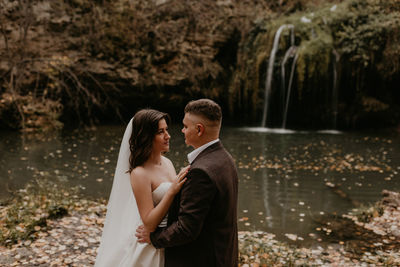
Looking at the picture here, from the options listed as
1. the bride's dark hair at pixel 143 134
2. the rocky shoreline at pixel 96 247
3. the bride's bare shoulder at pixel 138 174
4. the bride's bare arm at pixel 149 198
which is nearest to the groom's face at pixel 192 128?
the bride's bare arm at pixel 149 198

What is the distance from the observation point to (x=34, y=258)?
424 centimetres

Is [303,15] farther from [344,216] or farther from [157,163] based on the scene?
[157,163]

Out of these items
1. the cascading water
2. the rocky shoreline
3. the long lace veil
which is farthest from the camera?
the cascading water

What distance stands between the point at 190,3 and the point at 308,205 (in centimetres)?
1520

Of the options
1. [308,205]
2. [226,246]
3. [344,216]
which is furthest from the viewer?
[308,205]

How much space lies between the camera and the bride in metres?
2.46

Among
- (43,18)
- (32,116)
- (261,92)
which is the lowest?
(32,116)

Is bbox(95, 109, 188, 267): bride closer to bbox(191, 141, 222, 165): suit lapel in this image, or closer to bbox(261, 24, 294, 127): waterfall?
bbox(191, 141, 222, 165): suit lapel

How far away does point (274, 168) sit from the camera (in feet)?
→ 32.8

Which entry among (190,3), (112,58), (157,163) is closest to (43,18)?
(112,58)

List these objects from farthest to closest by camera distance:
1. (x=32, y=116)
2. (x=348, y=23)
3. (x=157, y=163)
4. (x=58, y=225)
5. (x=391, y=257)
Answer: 1. (x=348, y=23)
2. (x=32, y=116)
3. (x=58, y=225)
4. (x=391, y=257)
5. (x=157, y=163)

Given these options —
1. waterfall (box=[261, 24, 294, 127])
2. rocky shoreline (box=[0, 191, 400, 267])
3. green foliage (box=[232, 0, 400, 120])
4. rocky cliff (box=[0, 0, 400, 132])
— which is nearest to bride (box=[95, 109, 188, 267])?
rocky shoreline (box=[0, 191, 400, 267])

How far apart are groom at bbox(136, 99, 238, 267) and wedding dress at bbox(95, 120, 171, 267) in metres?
0.24

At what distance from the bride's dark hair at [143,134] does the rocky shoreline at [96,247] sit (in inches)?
90.5
